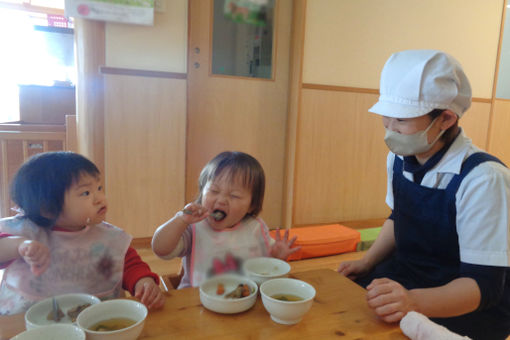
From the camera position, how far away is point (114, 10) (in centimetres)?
252

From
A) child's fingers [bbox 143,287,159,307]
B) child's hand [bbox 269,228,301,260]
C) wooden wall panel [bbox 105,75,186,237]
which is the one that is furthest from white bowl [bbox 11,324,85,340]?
wooden wall panel [bbox 105,75,186,237]

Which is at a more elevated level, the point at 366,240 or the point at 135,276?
the point at 135,276

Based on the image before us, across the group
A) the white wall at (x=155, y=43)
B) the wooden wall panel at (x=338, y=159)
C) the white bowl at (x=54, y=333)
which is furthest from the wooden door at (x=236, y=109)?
the white bowl at (x=54, y=333)

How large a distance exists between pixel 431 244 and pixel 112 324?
97cm

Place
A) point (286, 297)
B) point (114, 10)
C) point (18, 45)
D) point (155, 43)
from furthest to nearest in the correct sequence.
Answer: point (18, 45) < point (155, 43) < point (114, 10) < point (286, 297)

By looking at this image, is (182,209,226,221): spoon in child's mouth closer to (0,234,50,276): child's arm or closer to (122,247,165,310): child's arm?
(122,247,165,310): child's arm

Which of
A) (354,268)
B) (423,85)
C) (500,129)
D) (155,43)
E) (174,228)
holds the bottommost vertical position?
(354,268)

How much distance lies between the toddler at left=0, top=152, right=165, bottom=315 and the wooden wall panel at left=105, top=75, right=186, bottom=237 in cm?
171

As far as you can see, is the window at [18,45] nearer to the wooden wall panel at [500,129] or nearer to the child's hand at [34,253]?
the child's hand at [34,253]

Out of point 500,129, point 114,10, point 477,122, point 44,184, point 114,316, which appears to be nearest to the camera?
point 114,316

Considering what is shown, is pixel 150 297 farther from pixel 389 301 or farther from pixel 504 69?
pixel 504 69

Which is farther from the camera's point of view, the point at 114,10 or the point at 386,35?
the point at 386,35

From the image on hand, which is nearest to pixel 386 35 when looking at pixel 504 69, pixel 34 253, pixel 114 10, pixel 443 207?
pixel 504 69

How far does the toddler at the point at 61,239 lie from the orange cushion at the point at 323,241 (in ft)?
4.99
